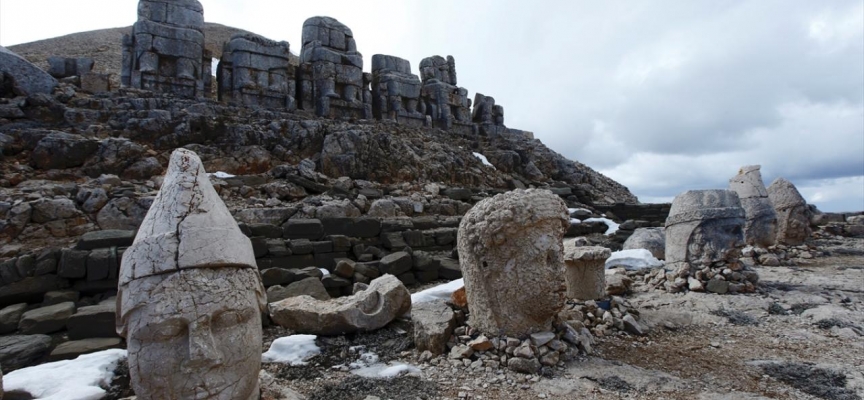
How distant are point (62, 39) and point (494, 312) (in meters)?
49.3

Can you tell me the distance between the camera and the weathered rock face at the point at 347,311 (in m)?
5.06

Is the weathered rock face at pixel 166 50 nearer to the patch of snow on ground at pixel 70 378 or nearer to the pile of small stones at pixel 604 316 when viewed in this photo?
the patch of snow on ground at pixel 70 378

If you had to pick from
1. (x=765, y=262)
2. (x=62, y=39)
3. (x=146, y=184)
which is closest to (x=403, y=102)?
(x=146, y=184)

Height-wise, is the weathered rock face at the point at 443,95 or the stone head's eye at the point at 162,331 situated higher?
the weathered rock face at the point at 443,95

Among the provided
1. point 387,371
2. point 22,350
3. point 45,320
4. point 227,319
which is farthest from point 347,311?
point 45,320

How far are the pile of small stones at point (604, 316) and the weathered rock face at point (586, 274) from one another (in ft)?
1.22

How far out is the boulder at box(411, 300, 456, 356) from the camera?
4.50 metres

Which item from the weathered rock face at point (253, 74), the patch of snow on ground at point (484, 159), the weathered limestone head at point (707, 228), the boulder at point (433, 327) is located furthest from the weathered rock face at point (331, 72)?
the boulder at point (433, 327)

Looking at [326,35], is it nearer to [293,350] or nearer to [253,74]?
[253,74]

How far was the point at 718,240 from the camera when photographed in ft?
22.8

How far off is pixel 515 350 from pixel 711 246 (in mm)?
4544

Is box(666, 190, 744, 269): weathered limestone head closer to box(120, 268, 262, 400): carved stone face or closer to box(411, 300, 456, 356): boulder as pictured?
box(411, 300, 456, 356): boulder

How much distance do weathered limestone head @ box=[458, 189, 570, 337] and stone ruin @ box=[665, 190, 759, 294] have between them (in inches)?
146

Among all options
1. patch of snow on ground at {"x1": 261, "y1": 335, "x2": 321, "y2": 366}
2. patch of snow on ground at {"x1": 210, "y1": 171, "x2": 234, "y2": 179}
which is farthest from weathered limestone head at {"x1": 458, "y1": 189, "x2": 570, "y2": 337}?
patch of snow on ground at {"x1": 210, "y1": 171, "x2": 234, "y2": 179}
